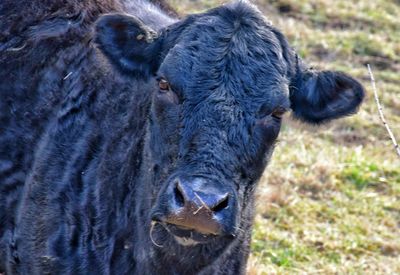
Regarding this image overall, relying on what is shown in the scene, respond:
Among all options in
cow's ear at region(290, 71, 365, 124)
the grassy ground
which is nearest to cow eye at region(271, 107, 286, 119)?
cow's ear at region(290, 71, 365, 124)

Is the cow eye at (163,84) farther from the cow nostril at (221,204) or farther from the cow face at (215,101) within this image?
the cow nostril at (221,204)

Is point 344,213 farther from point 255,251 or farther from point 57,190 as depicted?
point 57,190

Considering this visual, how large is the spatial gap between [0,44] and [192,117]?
2.01 metres

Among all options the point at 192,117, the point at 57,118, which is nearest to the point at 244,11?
the point at 192,117

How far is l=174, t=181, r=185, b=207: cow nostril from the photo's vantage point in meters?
4.31

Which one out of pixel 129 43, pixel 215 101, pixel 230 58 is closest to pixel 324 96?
pixel 230 58

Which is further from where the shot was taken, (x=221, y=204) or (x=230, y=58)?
(x=230, y=58)

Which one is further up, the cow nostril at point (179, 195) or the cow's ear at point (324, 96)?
the cow nostril at point (179, 195)

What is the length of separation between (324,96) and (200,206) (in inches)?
63.3

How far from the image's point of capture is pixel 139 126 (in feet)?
18.0

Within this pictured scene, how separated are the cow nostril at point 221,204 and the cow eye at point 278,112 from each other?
761 mm

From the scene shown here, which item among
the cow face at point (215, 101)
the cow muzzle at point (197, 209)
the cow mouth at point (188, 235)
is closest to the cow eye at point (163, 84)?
the cow face at point (215, 101)

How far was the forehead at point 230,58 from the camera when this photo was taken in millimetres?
4875

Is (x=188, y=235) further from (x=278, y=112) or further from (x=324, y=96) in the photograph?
(x=324, y=96)
